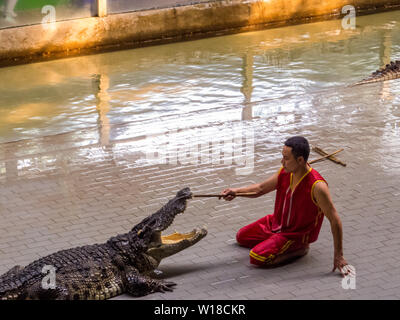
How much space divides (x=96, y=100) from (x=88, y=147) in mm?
1860

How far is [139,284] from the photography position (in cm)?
518

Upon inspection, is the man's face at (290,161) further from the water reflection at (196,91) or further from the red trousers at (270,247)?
the water reflection at (196,91)

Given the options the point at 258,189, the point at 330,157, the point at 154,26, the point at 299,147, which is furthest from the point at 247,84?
the point at 299,147

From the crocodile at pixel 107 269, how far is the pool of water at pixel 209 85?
3.32m

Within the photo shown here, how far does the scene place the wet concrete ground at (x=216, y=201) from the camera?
536cm

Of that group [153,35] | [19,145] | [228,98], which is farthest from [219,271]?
[153,35]

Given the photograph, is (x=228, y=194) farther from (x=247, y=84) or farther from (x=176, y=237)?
(x=247, y=84)

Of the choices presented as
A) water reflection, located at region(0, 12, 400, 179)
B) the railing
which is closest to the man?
water reflection, located at region(0, 12, 400, 179)

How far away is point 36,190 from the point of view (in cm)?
718

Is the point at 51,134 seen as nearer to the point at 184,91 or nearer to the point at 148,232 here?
the point at 184,91

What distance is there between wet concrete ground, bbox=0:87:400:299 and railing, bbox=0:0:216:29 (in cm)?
417

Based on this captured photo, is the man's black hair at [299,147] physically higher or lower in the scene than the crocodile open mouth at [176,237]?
higher

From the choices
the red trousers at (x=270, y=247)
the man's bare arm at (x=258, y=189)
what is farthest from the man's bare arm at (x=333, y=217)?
the man's bare arm at (x=258, y=189)

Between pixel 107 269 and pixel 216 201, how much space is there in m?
1.84
